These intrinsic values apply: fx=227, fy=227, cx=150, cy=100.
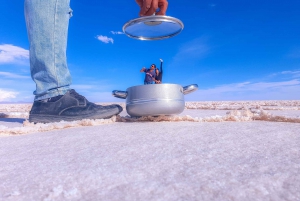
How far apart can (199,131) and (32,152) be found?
57 cm

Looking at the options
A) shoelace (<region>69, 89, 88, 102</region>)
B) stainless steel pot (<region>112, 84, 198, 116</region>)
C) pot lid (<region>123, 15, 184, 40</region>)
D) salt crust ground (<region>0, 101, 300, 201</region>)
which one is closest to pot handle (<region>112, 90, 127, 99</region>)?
stainless steel pot (<region>112, 84, 198, 116</region>)

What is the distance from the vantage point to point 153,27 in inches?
49.4

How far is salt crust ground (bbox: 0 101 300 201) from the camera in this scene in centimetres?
39

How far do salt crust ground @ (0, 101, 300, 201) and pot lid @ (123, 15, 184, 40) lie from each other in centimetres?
A: 64

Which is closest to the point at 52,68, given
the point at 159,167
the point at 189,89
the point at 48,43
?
the point at 48,43

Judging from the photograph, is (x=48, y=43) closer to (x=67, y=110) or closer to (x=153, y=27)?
(x=67, y=110)

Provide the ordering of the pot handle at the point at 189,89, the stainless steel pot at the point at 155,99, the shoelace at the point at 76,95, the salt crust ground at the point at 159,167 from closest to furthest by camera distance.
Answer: the salt crust ground at the point at 159,167
the stainless steel pot at the point at 155,99
the pot handle at the point at 189,89
the shoelace at the point at 76,95

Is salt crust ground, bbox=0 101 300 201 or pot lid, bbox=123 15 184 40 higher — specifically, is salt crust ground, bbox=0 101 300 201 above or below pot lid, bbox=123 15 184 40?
below

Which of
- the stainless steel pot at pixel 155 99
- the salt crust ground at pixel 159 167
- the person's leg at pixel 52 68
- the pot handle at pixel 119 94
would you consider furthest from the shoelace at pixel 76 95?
the salt crust ground at pixel 159 167

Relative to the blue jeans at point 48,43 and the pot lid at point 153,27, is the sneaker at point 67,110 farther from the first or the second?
the pot lid at point 153,27

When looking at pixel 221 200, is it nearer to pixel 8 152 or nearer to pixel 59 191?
pixel 59 191

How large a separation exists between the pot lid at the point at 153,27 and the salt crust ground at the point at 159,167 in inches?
25.3

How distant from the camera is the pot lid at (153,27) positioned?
3.85 ft

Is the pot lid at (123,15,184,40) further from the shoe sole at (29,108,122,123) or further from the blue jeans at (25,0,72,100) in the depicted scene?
the shoe sole at (29,108,122,123)
